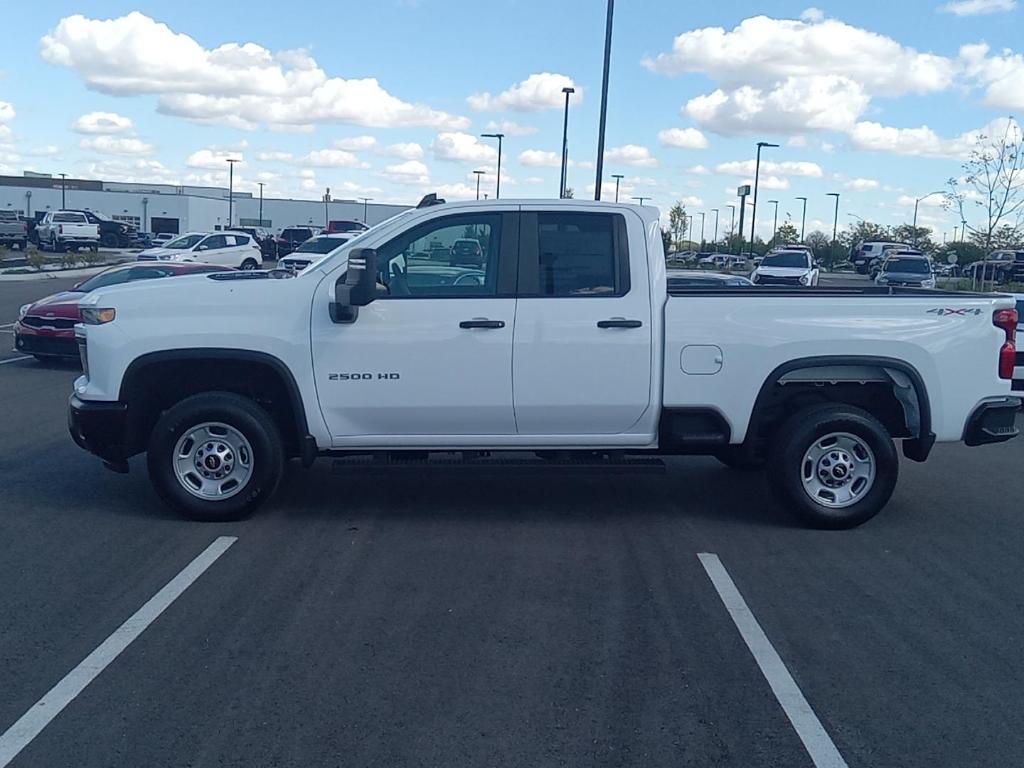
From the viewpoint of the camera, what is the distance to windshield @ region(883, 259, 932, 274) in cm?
3762

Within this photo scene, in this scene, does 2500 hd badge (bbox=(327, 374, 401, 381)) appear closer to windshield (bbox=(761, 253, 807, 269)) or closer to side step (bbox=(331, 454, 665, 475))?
side step (bbox=(331, 454, 665, 475))

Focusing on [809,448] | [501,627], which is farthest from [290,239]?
[501,627]

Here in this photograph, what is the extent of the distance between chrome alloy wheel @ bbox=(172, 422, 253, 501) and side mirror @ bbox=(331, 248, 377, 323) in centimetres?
124

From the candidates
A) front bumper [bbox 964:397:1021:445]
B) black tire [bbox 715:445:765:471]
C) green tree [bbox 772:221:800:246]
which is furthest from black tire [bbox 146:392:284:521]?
green tree [bbox 772:221:800:246]

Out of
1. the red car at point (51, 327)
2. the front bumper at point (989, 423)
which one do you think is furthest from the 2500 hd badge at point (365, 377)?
the red car at point (51, 327)

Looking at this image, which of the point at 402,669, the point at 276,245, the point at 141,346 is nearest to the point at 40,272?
the point at 276,245

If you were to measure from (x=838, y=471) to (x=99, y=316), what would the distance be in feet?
17.0

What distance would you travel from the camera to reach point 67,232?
54531mm

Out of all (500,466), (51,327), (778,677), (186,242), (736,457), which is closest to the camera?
(778,677)

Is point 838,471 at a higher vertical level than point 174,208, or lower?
lower

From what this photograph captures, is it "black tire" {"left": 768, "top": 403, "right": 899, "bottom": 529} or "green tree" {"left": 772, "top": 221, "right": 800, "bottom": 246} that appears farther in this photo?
"green tree" {"left": 772, "top": 221, "right": 800, "bottom": 246}

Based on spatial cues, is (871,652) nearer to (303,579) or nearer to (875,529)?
(875,529)

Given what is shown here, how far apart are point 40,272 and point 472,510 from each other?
34706mm

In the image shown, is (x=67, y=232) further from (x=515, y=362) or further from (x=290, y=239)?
(x=515, y=362)
